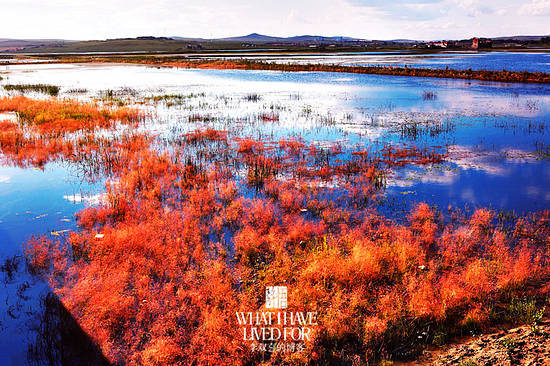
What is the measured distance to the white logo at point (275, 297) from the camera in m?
6.99

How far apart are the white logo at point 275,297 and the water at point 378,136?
445 cm

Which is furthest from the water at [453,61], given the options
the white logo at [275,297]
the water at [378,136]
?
the white logo at [275,297]

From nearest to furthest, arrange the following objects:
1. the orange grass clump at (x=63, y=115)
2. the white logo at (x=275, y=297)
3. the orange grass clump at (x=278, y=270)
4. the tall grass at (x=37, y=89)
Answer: the orange grass clump at (x=278, y=270), the white logo at (x=275, y=297), the orange grass clump at (x=63, y=115), the tall grass at (x=37, y=89)

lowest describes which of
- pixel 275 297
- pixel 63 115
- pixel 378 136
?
pixel 275 297

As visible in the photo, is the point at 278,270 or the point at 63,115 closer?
the point at 278,270

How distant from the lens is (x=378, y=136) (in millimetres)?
20766

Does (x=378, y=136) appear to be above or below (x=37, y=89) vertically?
below

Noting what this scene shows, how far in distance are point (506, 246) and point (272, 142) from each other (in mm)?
12656

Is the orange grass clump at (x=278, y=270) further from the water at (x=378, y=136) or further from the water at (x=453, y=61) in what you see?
the water at (x=453, y=61)

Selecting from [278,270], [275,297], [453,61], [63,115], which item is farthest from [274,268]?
[453,61]

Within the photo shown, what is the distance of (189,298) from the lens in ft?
24.1

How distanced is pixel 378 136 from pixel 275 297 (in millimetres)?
15614

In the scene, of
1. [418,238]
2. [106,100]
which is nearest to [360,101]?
[106,100]

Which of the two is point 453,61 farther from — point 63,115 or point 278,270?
point 278,270
